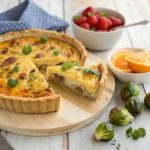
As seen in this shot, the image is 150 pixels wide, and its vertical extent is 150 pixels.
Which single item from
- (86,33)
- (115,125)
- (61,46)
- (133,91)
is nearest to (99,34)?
(86,33)

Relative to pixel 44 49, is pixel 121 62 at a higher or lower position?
higher

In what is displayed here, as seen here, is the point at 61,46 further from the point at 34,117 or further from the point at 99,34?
the point at 34,117

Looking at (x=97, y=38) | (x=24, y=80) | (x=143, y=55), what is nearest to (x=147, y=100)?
(x=143, y=55)

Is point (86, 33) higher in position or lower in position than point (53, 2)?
higher

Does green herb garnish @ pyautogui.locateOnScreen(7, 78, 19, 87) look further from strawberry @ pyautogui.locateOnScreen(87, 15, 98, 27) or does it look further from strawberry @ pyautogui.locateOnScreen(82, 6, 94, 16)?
strawberry @ pyautogui.locateOnScreen(82, 6, 94, 16)

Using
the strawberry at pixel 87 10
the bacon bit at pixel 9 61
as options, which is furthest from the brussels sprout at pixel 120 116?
the strawberry at pixel 87 10

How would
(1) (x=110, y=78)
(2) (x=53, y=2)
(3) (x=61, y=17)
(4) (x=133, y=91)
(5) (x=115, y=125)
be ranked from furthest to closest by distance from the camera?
(2) (x=53, y=2)
(3) (x=61, y=17)
(1) (x=110, y=78)
(4) (x=133, y=91)
(5) (x=115, y=125)

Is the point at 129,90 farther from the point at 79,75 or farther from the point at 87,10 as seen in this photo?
the point at 87,10
